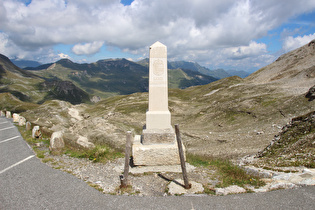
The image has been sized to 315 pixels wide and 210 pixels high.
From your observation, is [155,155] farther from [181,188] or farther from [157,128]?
[181,188]

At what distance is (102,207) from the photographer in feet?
21.6

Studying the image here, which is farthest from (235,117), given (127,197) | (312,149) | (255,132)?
(127,197)

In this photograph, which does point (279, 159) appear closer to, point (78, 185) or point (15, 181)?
point (78, 185)

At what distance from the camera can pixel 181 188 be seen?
25.3ft

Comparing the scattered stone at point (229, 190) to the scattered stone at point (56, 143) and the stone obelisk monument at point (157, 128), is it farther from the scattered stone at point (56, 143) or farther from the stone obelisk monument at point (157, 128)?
the scattered stone at point (56, 143)

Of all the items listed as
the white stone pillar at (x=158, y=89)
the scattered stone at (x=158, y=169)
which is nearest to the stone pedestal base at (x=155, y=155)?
the scattered stone at (x=158, y=169)

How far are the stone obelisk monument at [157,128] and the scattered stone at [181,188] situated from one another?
217cm

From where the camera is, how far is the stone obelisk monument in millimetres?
10227

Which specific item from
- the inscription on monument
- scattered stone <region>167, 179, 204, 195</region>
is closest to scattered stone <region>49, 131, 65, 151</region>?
the inscription on monument

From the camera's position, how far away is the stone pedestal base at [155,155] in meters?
10.2

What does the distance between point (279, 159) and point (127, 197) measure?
28.2ft

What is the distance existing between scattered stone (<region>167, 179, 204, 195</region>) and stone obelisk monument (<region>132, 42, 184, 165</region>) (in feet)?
7.11

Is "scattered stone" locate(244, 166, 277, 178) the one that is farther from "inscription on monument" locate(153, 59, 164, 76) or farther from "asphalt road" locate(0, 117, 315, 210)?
"inscription on monument" locate(153, 59, 164, 76)

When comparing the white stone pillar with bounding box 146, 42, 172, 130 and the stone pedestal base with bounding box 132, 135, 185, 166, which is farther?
the white stone pillar with bounding box 146, 42, 172, 130
